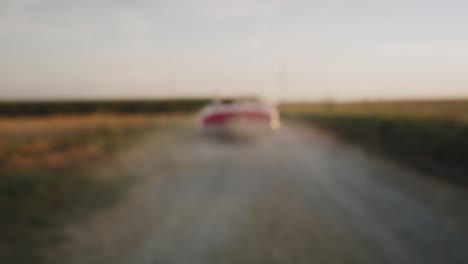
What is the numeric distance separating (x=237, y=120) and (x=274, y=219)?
722 centimetres

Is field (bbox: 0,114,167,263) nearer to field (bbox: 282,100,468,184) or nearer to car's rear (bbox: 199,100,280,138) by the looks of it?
car's rear (bbox: 199,100,280,138)

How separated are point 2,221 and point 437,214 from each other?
5.76 metres

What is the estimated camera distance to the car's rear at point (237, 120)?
13469 millimetres

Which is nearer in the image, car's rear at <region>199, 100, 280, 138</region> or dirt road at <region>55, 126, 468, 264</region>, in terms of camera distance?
dirt road at <region>55, 126, 468, 264</region>

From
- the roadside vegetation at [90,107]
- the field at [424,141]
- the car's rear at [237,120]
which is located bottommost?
the roadside vegetation at [90,107]

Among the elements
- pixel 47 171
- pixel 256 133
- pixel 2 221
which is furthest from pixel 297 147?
pixel 2 221

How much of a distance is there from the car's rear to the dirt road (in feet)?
6.21

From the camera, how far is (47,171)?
32.9 feet

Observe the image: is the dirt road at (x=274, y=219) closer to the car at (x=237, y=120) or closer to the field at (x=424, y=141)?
the field at (x=424, y=141)

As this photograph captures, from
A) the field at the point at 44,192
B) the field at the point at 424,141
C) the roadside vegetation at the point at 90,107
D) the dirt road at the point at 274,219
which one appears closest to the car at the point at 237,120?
the dirt road at the point at 274,219

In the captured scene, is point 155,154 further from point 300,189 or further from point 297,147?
point 300,189

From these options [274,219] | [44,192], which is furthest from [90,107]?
[274,219]

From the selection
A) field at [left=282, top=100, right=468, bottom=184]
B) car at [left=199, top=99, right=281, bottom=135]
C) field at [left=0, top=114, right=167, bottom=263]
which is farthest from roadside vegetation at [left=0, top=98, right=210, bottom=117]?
field at [left=0, top=114, right=167, bottom=263]

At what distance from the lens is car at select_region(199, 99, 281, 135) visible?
530 inches
